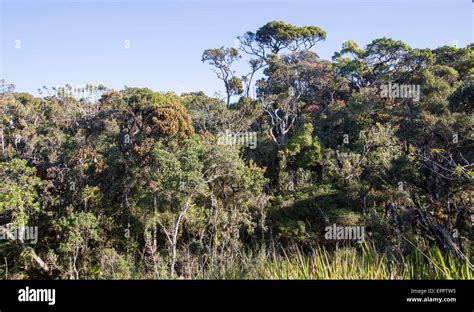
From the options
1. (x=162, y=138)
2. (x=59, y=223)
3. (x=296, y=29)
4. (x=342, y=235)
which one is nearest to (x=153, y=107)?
(x=162, y=138)

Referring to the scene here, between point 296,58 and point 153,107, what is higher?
point 296,58

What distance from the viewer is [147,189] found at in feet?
32.9

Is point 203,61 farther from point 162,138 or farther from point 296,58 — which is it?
point 162,138

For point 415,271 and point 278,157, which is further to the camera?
point 278,157

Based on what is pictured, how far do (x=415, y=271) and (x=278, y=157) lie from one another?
12380 mm

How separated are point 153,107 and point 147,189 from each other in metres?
2.43

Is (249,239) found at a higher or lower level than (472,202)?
lower

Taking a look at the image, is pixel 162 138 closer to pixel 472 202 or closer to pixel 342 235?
pixel 342 235

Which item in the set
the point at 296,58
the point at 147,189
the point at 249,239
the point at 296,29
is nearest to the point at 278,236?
the point at 249,239
